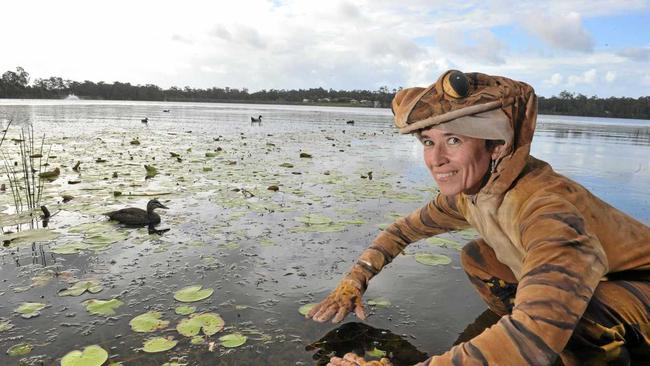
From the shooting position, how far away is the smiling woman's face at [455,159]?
2260 mm

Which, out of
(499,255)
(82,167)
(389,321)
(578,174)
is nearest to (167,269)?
(389,321)

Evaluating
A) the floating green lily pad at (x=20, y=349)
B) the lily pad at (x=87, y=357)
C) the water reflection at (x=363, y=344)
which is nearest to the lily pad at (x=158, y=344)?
the lily pad at (x=87, y=357)

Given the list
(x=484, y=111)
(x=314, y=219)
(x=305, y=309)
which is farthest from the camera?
(x=314, y=219)

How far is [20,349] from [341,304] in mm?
2288

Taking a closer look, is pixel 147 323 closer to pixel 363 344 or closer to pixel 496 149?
pixel 363 344

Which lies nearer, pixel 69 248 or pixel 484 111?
pixel 484 111

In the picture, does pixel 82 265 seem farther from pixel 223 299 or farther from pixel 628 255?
pixel 628 255

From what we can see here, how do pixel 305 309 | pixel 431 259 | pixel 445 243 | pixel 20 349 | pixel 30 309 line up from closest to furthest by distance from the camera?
pixel 20 349 → pixel 30 309 → pixel 305 309 → pixel 431 259 → pixel 445 243

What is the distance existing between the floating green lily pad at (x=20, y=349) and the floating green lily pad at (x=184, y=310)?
3.31 ft

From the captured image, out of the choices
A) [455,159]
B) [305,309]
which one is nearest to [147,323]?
[305,309]

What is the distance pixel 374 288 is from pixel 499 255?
1.63 m

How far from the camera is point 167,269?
441 centimetres

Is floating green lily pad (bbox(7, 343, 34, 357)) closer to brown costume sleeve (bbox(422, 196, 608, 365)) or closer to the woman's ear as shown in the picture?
brown costume sleeve (bbox(422, 196, 608, 365))

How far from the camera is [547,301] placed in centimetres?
178
